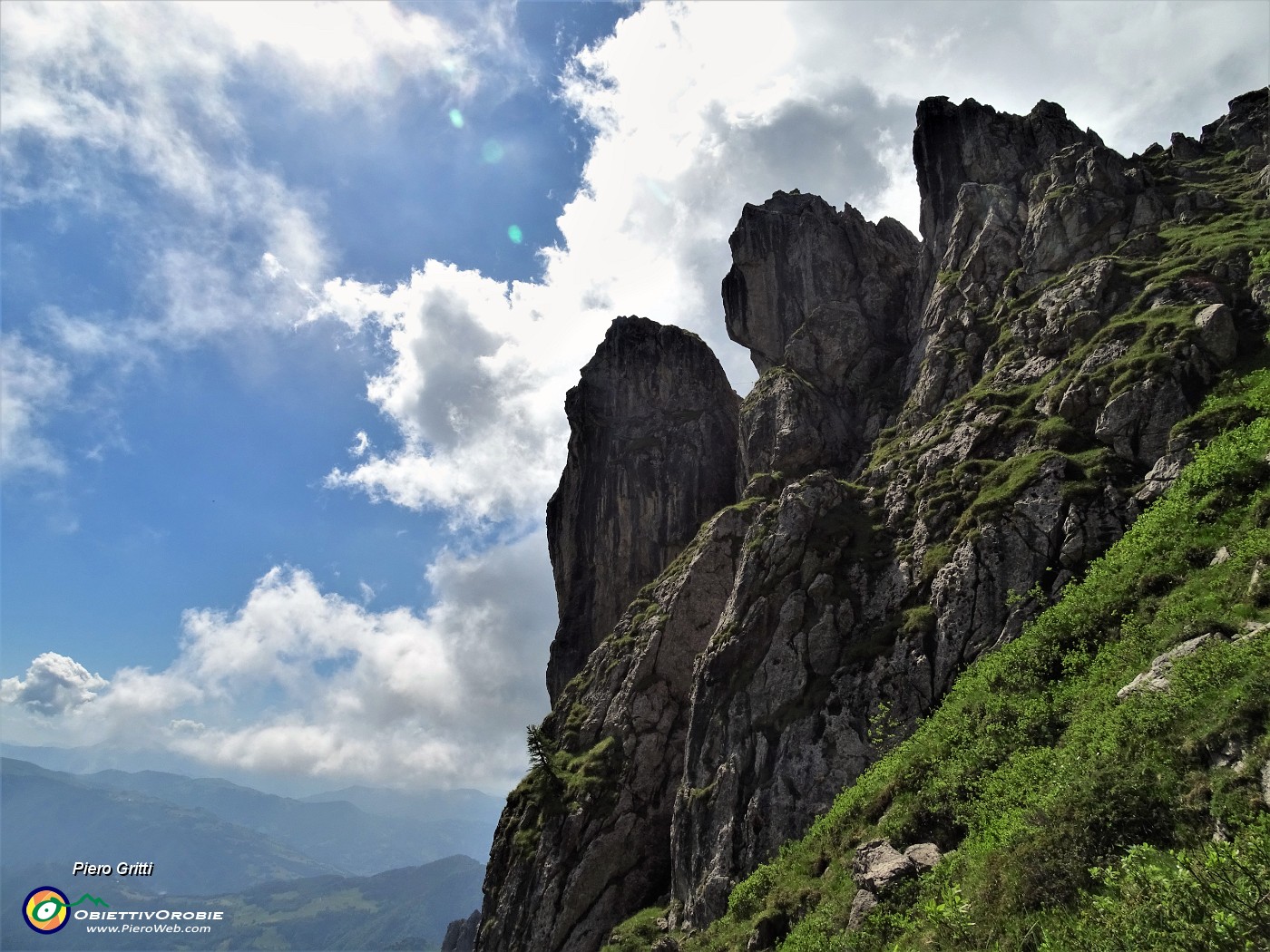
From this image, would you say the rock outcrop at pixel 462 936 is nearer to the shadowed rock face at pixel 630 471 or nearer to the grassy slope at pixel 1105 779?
the shadowed rock face at pixel 630 471

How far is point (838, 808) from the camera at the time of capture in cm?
4028

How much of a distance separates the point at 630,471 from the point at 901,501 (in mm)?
60319

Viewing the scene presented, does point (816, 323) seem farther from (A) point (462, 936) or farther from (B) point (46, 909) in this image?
(A) point (462, 936)

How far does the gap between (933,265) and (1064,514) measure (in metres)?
64.8

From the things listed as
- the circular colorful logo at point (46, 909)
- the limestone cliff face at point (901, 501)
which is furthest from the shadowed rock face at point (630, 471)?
the circular colorful logo at point (46, 909)

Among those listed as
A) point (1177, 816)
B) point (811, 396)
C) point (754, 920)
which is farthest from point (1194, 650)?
point (811, 396)

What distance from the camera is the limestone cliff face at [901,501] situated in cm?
4844

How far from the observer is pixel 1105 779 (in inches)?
849

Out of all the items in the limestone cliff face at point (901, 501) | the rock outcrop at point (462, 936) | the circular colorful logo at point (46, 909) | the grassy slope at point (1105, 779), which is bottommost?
the rock outcrop at point (462, 936)

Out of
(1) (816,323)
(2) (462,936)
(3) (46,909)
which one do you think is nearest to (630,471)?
(1) (816,323)

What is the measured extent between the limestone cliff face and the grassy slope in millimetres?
4386

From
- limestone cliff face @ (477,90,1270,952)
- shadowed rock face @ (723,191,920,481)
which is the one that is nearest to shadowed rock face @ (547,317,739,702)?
limestone cliff face @ (477,90,1270,952)

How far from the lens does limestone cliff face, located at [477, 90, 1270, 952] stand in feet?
159

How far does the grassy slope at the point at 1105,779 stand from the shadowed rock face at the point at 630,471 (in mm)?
66393
